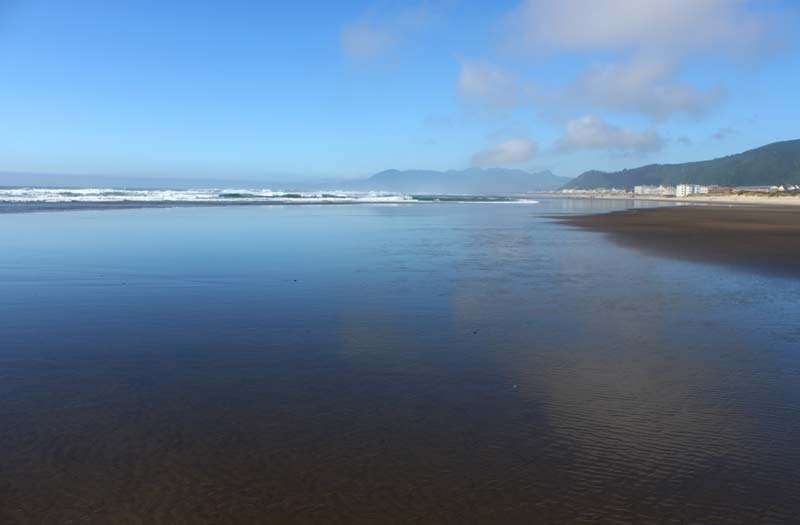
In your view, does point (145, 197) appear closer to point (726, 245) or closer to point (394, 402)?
point (726, 245)

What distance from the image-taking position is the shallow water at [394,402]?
11.8 ft

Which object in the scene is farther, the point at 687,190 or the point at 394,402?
the point at 687,190

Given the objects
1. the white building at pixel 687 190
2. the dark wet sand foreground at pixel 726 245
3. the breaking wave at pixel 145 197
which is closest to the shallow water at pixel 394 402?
the dark wet sand foreground at pixel 726 245

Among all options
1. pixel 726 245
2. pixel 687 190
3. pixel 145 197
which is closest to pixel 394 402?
pixel 726 245

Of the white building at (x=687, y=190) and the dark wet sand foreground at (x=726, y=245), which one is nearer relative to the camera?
the dark wet sand foreground at (x=726, y=245)

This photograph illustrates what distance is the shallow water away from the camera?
142 inches

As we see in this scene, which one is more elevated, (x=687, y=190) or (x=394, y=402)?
(x=394, y=402)

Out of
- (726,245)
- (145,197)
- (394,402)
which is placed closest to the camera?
(394,402)

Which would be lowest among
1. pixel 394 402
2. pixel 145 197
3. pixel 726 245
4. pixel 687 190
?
pixel 687 190

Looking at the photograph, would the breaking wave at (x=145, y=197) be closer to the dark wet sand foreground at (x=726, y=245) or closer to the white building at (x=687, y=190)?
the dark wet sand foreground at (x=726, y=245)

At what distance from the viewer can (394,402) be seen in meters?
5.12

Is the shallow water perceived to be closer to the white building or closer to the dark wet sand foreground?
the dark wet sand foreground

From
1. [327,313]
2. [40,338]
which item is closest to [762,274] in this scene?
[327,313]

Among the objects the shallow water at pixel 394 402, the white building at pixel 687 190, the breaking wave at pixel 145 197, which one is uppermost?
the breaking wave at pixel 145 197
